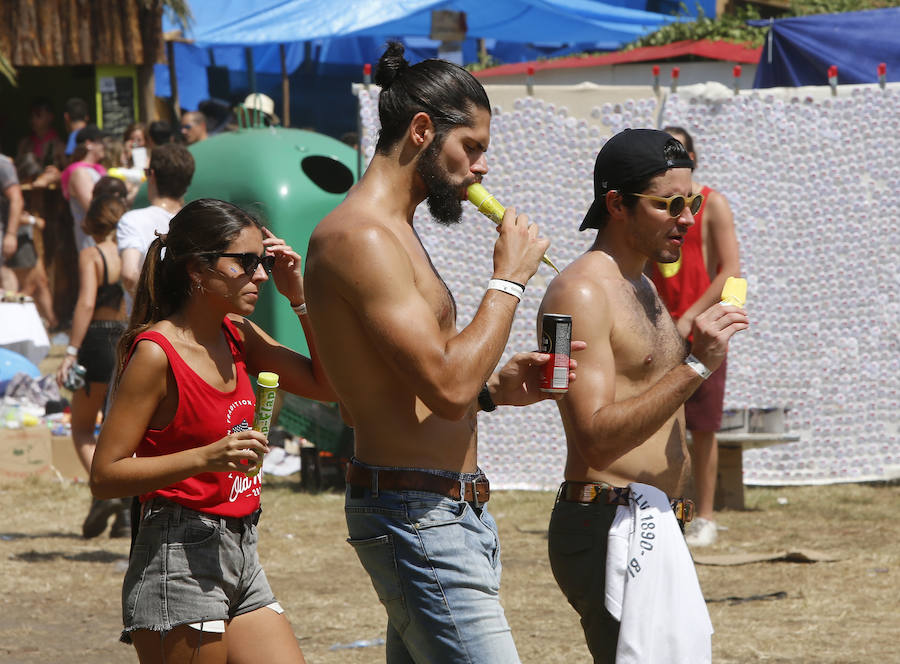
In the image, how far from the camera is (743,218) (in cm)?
811

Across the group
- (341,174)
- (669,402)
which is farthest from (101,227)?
(669,402)

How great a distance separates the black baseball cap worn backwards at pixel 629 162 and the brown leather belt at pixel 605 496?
2.23 feet

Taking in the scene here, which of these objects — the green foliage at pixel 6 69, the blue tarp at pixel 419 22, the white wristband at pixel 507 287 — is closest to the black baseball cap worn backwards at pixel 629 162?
the white wristband at pixel 507 287

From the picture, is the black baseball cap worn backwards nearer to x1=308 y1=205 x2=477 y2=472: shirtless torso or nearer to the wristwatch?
the wristwatch

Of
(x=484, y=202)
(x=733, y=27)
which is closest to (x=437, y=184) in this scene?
(x=484, y=202)

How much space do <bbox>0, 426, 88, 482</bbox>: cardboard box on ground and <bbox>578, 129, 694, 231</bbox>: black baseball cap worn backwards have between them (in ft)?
20.5

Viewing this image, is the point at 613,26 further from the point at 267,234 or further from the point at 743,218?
the point at 267,234

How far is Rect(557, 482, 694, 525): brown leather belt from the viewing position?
315cm

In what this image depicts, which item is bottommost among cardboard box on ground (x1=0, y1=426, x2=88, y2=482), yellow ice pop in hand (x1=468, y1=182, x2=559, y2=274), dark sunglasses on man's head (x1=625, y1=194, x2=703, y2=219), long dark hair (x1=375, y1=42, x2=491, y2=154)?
cardboard box on ground (x1=0, y1=426, x2=88, y2=482)

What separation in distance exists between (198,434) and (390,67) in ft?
3.34

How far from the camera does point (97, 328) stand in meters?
6.99

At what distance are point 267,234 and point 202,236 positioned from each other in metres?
0.29

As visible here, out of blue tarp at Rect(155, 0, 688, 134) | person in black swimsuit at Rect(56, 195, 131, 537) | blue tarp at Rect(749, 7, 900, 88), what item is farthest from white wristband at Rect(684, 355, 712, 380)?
blue tarp at Rect(155, 0, 688, 134)

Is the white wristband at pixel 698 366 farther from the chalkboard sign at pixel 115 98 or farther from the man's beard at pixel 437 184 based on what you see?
the chalkboard sign at pixel 115 98
